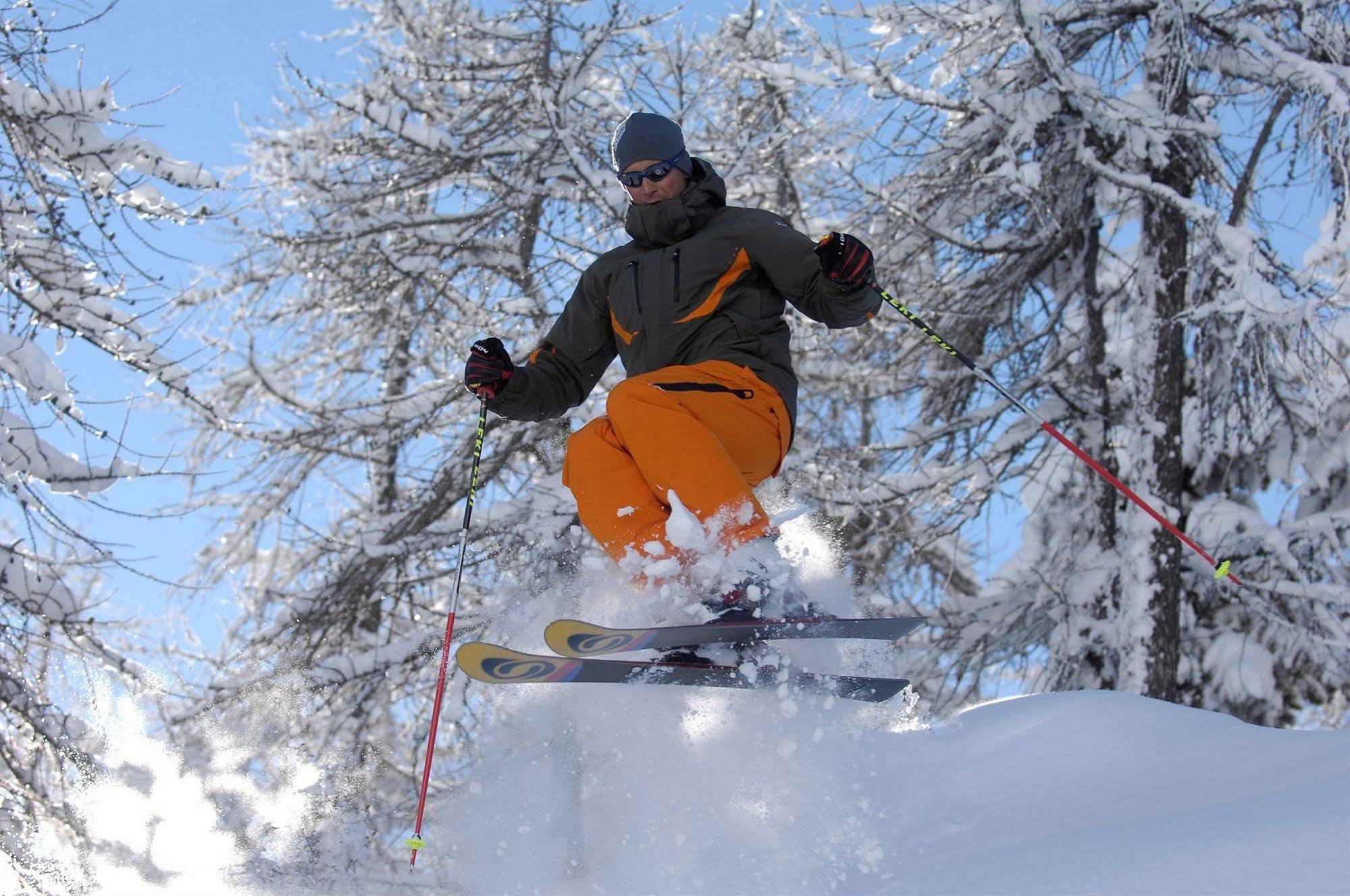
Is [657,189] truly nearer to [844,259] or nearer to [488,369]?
[844,259]

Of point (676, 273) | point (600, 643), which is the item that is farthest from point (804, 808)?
point (676, 273)

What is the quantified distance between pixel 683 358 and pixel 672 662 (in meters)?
1.04

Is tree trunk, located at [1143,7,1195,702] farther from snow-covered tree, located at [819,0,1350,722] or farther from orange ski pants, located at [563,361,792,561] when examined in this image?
orange ski pants, located at [563,361,792,561]

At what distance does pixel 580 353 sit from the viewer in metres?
3.81

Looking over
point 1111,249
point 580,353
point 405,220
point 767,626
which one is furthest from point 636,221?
point 1111,249

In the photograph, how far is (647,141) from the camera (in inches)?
135

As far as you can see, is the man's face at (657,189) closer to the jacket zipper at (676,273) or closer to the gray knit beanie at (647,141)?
the gray knit beanie at (647,141)

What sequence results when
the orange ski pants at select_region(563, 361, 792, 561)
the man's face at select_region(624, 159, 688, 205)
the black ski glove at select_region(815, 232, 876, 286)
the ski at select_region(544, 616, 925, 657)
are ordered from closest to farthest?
the ski at select_region(544, 616, 925, 657) → the orange ski pants at select_region(563, 361, 792, 561) → the black ski glove at select_region(815, 232, 876, 286) → the man's face at select_region(624, 159, 688, 205)

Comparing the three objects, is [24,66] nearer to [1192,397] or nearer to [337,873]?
[337,873]

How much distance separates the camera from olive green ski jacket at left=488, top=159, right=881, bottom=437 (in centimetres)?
336

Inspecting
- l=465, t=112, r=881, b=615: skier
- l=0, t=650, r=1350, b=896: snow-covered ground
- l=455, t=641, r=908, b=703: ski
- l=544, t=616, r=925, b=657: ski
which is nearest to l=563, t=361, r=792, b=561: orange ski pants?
l=465, t=112, r=881, b=615: skier

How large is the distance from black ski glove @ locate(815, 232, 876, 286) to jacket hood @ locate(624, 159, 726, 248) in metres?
0.51

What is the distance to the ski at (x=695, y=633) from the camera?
292cm

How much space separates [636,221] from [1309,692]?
21.8 ft
